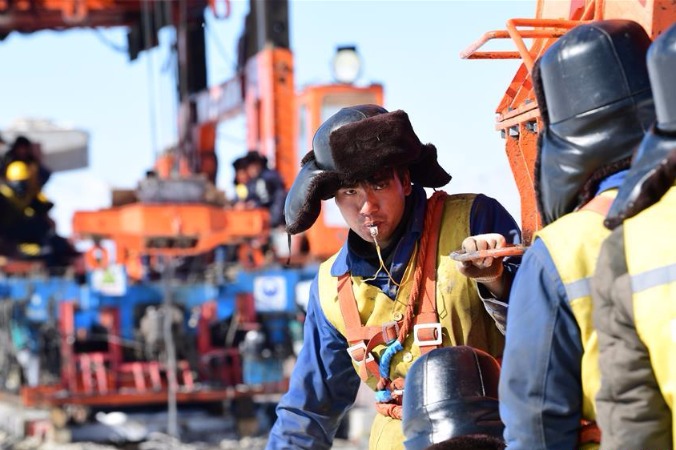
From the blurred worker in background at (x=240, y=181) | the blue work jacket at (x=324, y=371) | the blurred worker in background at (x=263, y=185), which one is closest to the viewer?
the blue work jacket at (x=324, y=371)

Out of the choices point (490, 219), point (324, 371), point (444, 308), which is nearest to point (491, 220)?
point (490, 219)

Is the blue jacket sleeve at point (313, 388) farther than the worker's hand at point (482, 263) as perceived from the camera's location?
Yes

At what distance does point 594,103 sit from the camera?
201 centimetres

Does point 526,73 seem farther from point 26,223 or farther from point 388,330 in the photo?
point 26,223

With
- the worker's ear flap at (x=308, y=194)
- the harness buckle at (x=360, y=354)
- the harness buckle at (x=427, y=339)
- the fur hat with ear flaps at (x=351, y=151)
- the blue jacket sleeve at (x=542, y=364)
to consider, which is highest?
the fur hat with ear flaps at (x=351, y=151)

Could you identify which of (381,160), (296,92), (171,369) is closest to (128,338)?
(171,369)

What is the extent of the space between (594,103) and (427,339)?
1.16 meters

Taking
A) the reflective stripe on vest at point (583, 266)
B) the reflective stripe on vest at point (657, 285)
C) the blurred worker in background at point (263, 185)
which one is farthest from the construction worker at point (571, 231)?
the blurred worker in background at point (263, 185)

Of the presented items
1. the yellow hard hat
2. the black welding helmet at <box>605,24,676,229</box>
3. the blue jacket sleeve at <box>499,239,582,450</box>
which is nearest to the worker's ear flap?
the blue jacket sleeve at <box>499,239,582,450</box>

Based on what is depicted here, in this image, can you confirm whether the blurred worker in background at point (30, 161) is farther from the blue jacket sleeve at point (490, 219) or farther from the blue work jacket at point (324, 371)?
the blue jacket sleeve at point (490, 219)

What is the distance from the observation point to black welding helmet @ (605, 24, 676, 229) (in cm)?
180

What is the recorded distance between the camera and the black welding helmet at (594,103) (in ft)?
6.59

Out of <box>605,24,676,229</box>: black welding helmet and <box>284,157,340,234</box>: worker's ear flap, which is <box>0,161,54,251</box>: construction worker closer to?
<box>284,157,340,234</box>: worker's ear flap

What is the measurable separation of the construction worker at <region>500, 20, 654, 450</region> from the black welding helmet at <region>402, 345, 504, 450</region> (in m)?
Result: 0.46
